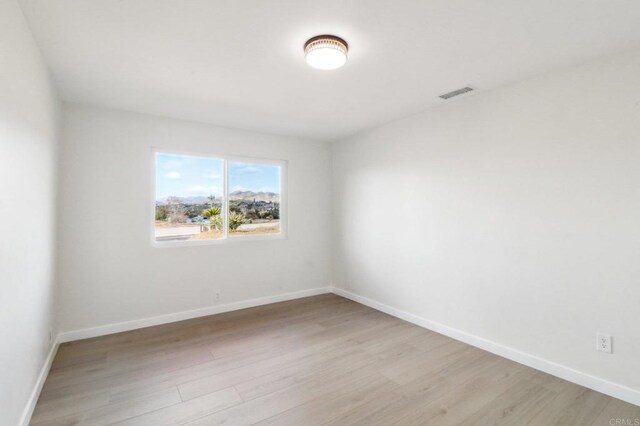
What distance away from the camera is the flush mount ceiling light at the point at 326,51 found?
6.61 ft

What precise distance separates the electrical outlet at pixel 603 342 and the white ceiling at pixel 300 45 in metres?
2.12

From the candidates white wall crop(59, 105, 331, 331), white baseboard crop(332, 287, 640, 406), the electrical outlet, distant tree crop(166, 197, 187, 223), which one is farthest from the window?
the electrical outlet

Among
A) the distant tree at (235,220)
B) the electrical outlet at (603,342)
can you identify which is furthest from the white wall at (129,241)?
the electrical outlet at (603,342)

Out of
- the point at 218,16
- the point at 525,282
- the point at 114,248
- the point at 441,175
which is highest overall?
the point at 218,16

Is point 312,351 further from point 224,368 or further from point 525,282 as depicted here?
point 525,282

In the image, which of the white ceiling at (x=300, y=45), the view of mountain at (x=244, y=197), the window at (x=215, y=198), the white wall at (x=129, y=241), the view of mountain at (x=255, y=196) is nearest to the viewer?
the white ceiling at (x=300, y=45)

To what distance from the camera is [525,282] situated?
8.60 ft

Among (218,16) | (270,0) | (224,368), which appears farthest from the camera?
(224,368)

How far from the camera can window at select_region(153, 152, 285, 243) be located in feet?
12.1

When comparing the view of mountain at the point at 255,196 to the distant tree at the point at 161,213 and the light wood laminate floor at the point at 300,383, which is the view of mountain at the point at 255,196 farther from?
the light wood laminate floor at the point at 300,383

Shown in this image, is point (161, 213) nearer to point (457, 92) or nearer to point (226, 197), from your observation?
point (226, 197)

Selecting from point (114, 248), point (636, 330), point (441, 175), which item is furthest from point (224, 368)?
point (636, 330)

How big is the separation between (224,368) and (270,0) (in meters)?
2.78

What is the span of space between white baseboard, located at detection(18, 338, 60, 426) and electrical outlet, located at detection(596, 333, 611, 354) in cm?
395
